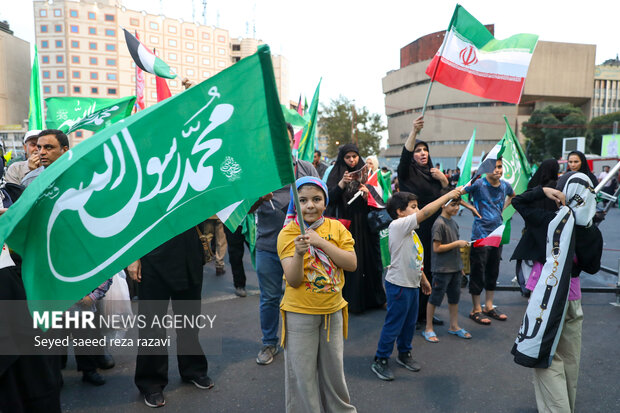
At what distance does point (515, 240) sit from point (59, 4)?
7667cm

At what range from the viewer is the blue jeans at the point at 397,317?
3.49 m

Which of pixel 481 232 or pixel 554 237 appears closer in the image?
pixel 554 237

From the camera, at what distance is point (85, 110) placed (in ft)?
20.4

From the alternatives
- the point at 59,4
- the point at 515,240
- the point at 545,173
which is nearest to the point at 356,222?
the point at 545,173

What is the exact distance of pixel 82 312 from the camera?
356cm

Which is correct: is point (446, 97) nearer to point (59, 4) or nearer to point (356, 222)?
point (356, 222)

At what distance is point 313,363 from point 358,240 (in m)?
2.80

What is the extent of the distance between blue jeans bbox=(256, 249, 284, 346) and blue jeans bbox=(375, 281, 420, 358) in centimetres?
106

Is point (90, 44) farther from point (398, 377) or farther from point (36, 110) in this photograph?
point (398, 377)

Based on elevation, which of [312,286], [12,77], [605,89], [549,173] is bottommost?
[312,286]

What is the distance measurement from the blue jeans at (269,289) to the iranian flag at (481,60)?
94.2 inches

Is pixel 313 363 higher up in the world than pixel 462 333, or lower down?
higher up

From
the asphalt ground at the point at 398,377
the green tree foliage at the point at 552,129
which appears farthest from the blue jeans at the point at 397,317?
the green tree foliage at the point at 552,129

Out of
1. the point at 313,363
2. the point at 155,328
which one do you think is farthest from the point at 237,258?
the point at 313,363
